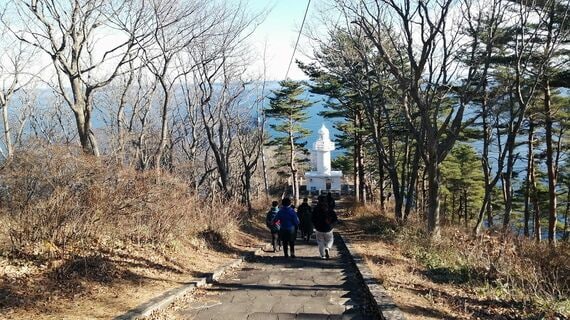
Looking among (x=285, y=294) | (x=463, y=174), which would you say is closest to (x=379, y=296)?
(x=285, y=294)

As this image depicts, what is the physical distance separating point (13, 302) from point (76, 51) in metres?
7.42

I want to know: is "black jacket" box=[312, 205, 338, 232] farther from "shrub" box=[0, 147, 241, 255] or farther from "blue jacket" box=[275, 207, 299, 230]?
"shrub" box=[0, 147, 241, 255]

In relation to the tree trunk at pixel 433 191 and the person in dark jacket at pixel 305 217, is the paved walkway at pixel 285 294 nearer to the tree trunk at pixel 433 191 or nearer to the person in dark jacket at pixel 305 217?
the tree trunk at pixel 433 191

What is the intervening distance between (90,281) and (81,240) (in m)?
1.05

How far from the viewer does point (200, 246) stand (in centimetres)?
1242

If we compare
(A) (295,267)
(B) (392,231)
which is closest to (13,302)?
(A) (295,267)

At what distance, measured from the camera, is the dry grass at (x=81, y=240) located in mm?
6484

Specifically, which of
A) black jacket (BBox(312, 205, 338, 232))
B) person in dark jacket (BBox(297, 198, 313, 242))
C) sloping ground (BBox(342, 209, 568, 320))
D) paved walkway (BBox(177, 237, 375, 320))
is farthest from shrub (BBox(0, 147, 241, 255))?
person in dark jacket (BBox(297, 198, 313, 242))

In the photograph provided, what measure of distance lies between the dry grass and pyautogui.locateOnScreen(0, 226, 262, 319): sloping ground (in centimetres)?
1

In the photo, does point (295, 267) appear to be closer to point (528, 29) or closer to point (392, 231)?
point (392, 231)

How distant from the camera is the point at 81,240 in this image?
320 inches

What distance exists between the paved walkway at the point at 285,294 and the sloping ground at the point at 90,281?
0.84m

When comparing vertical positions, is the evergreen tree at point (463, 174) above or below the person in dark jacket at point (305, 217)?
above

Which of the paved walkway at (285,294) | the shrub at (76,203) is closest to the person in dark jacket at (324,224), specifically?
the paved walkway at (285,294)
